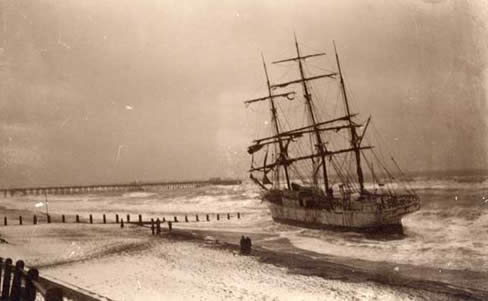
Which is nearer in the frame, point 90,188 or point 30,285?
point 30,285

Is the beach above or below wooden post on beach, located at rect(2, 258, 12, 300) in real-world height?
below

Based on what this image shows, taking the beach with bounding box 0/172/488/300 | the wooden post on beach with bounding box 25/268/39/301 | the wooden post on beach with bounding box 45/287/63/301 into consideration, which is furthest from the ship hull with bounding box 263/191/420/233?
the wooden post on beach with bounding box 45/287/63/301

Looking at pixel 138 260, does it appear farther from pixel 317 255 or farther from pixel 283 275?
pixel 317 255

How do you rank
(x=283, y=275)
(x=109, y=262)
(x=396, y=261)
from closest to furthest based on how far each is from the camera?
(x=283, y=275) < (x=109, y=262) < (x=396, y=261)

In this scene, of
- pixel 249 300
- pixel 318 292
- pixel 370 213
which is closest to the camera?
pixel 249 300

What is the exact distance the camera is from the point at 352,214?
119 feet

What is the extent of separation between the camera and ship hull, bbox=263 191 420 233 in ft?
117

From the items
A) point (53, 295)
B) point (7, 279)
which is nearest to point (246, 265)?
point (7, 279)

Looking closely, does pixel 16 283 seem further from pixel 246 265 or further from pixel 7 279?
pixel 246 265

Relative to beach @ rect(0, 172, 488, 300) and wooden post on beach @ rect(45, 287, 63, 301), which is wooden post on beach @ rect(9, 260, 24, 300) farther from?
wooden post on beach @ rect(45, 287, 63, 301)

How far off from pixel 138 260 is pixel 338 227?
23.8 m

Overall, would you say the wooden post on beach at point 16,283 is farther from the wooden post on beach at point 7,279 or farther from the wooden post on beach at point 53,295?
the wooden post on beach at point 53,295

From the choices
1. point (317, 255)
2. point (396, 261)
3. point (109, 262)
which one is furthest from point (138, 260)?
point (396, 261)

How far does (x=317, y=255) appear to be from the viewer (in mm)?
22969
